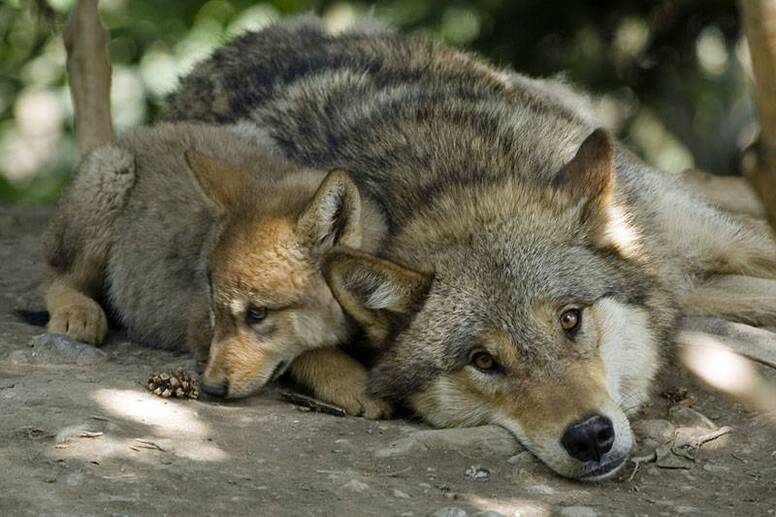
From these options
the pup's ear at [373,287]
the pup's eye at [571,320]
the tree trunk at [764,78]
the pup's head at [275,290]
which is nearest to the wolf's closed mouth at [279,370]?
the pup's head at [275,290]

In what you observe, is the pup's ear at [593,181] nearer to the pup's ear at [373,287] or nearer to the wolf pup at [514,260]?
the wolf pup at [514,260]

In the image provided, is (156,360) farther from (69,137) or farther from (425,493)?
(69,137)

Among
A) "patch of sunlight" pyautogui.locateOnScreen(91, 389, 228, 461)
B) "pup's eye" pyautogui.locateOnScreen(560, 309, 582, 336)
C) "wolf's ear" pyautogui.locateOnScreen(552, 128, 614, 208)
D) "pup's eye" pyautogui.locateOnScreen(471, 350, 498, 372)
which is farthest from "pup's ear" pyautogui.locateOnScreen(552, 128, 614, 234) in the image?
"patch of sunlight" pyautogui.locateOnScreen(91, 389, 228, 461)

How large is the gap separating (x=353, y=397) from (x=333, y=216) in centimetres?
77

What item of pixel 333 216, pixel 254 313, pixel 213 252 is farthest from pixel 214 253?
pixel 333 216

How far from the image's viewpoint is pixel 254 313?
537 cm

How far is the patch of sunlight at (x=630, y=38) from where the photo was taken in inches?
414

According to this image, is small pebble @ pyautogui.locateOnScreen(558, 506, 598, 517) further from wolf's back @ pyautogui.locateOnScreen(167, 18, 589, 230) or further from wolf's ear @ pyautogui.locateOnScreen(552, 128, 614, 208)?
wolf's back @ pyautogui.locateOnScreen(167, 18, 589, 230)

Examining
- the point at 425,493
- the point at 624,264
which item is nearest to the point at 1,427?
the point at 425,493

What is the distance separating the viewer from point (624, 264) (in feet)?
17.6

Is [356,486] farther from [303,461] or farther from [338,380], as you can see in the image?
[338,380]

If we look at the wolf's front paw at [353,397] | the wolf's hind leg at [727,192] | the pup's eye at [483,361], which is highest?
the wolf's hind leg at [727,192]

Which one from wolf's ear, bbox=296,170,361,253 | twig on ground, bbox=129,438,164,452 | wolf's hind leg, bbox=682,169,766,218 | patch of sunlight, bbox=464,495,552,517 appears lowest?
twig on ground, bbox=129,438,164,452

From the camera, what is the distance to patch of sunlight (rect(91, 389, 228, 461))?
4.59 m
